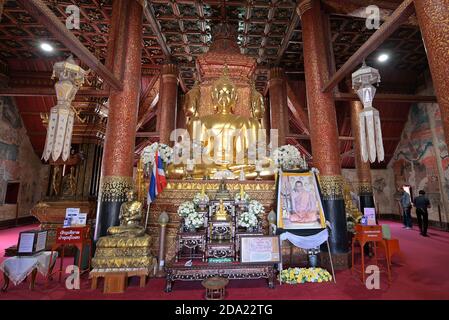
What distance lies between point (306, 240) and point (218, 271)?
4.92 ft

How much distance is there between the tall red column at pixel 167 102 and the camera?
Answer: 31.8ft

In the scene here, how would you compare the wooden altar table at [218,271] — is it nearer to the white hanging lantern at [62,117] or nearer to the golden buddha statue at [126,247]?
the golden buddha statue at [126,247]

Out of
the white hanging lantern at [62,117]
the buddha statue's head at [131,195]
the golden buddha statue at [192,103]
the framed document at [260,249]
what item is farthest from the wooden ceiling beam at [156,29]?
the framed document at [260,249]

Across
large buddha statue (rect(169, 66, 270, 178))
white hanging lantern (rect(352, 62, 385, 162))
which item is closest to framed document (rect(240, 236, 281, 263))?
white hanging lantern (rect(352, 62, 385, 162))

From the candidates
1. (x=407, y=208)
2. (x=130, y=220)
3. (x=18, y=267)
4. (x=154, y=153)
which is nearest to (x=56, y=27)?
(x=154, y=153)

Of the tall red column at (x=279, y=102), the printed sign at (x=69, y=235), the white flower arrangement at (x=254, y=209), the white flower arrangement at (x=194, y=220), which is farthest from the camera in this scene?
the tall red column at (x=279, y=102)

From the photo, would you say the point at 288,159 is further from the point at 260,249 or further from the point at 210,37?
the point at 210,37

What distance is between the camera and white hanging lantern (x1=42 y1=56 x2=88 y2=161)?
308cm

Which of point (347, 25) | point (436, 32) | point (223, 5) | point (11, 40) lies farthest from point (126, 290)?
point (11, 40)

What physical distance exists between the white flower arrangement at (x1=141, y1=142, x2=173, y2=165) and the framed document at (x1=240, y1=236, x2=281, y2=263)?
249 centimetres

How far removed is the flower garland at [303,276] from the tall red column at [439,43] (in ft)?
8.37

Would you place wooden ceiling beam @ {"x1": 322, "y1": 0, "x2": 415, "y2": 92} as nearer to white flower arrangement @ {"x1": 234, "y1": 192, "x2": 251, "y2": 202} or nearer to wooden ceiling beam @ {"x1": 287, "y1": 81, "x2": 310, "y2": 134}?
white flower arrangement @ {"x1": 234, "y1": 192, "x2": 251, "y2": 202}

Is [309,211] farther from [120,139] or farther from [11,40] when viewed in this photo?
[11,40]

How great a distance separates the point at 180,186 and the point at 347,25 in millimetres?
7386
